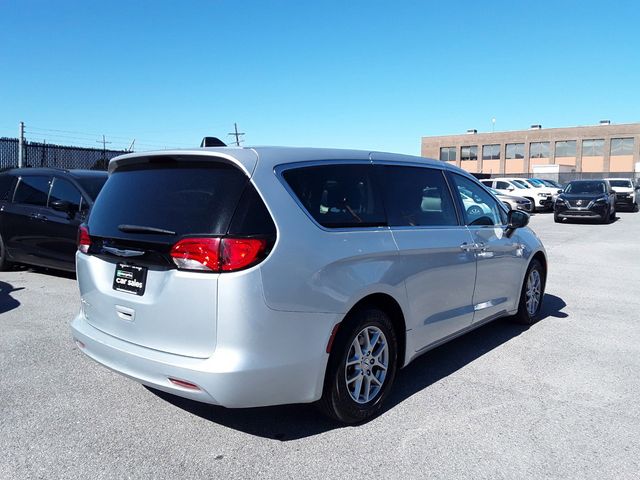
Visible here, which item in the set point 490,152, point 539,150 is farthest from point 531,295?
point 490,152

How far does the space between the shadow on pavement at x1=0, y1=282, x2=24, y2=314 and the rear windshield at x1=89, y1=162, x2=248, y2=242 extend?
3583 millimetres

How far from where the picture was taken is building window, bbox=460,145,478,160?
76688 millimetres

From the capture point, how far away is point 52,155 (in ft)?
49.2

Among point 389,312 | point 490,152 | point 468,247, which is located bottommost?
point 389,312

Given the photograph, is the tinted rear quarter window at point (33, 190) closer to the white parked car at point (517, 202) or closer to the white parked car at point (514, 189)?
the white parked car at point (517, 202)

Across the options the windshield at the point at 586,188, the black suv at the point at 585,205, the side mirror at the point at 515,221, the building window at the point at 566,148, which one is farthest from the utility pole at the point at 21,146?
the building window at the point at 566,148

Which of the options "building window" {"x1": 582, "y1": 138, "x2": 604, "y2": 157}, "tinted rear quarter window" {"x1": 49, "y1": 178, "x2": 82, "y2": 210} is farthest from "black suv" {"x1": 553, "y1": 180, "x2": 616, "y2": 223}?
"building window" {"x1": 582, "y1": 138, "x2": 604, "y2": 157}

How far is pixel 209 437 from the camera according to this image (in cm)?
342

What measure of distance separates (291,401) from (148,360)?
2.85ft

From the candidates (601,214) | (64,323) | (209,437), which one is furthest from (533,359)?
(601,214)

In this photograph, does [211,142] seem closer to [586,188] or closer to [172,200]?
[172,200]

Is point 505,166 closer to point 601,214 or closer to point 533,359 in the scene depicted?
point 601,214

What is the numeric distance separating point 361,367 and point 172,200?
1.63 m

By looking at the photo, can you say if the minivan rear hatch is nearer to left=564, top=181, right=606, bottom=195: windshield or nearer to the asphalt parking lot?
the asphalt parking lot
